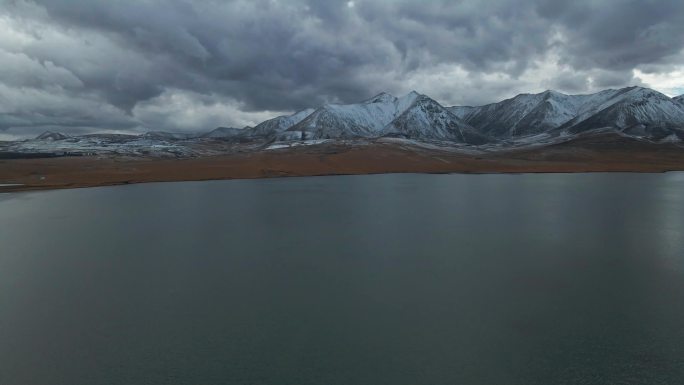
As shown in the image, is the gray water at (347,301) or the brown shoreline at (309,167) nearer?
the gray water at (347,301)

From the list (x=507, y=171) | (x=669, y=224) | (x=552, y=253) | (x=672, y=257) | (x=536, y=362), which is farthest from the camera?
(x=507, y=171)

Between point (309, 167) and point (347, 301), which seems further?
point (309, 167)

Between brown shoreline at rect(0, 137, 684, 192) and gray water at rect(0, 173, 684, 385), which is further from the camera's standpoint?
brown shoreline at rect(0, 137, 684, 192)

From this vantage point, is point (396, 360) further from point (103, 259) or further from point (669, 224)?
point (669, 224)

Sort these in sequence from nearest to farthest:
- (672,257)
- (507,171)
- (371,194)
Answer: (672,257) < (371,194) < (507,171)

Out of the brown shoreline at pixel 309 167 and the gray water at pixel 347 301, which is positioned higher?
the brown shoreline at pixel 309 167

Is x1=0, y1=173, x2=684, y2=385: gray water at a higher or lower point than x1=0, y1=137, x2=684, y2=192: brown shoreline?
lower

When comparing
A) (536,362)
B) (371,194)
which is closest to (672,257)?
(536,362)

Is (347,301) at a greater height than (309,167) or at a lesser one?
lesser
